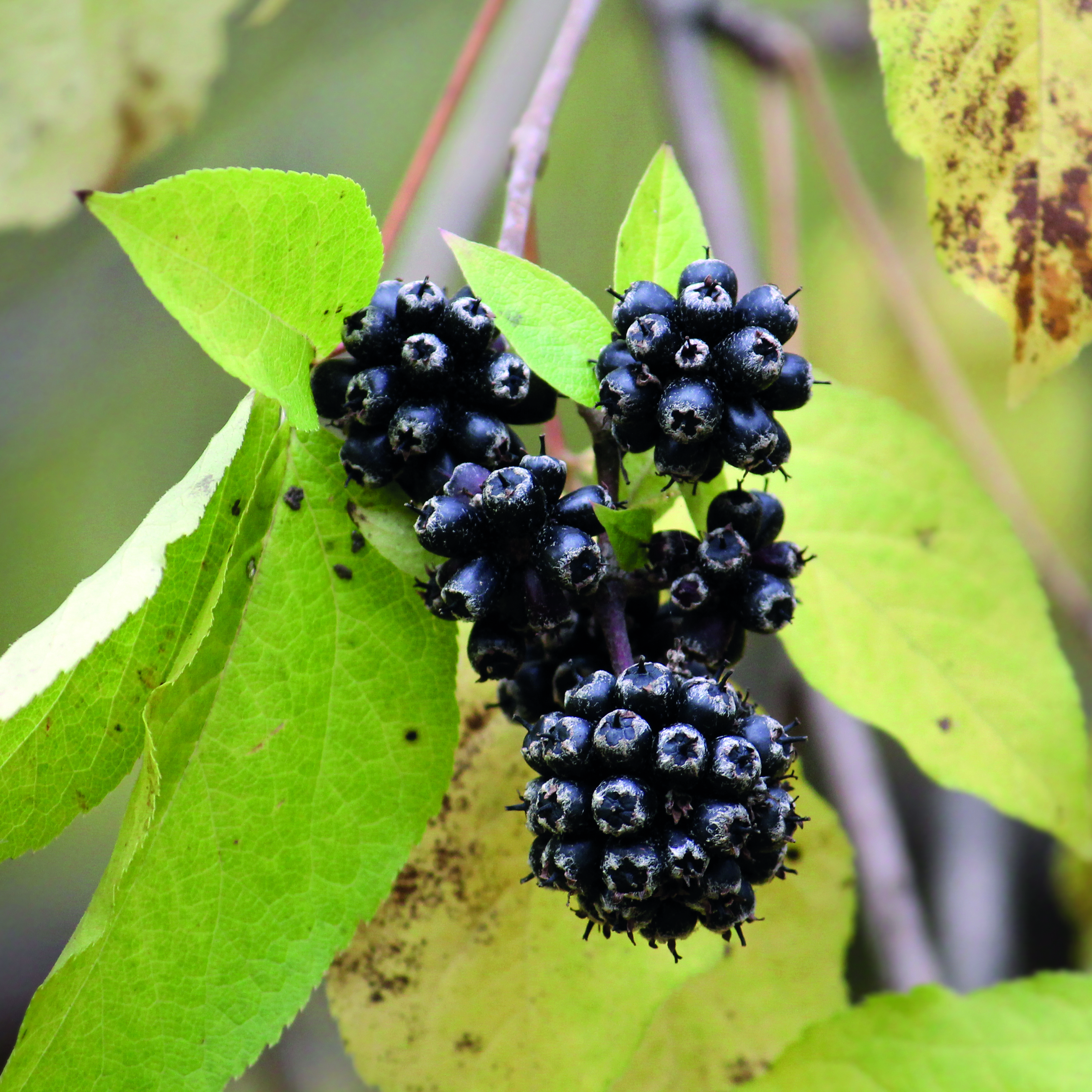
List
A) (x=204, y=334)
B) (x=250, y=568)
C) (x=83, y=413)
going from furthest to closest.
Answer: (x=83, y=413)
(x=250, y=568)
(x=204, y=334)

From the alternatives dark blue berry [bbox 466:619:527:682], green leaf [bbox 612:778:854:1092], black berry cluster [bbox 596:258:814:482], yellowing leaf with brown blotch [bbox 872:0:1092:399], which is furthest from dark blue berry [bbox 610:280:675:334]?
green leaf [bbox 612:778:854:1092]

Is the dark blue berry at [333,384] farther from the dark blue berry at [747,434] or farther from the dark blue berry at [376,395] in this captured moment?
the dark blue berry at [747,434]

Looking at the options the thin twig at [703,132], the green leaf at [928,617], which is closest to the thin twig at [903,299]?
the thin twig at [703,132]

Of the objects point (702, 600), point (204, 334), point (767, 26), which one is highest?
point (767, 26)

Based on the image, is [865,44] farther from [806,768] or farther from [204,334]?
[204,334]

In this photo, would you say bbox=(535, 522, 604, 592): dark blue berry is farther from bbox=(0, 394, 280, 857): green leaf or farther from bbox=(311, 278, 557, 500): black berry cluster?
bbox=(0, 394, 280, 857): green leaf

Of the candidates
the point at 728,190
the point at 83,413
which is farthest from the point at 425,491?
the point at 83,413

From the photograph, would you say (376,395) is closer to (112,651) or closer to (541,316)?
(541,316)
